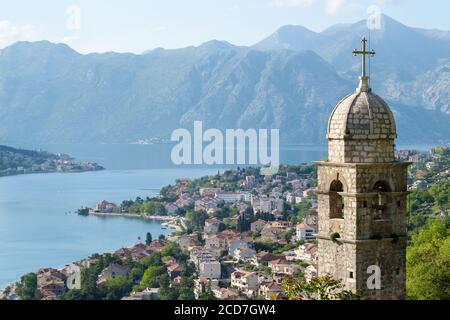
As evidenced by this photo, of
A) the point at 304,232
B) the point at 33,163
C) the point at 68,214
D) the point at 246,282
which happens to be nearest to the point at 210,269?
the point at 246,282

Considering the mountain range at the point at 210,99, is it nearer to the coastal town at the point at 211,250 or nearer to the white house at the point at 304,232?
the coastal town at the point at 211,250

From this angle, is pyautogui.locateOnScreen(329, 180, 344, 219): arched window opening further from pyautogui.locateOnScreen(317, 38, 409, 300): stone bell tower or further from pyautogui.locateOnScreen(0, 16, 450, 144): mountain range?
pyautogui.locateOnScreen(0, 16, 450, 144): mountain range

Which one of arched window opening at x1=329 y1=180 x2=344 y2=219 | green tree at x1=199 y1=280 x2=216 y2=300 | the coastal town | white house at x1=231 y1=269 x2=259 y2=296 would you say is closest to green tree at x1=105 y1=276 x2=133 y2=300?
the coastal town

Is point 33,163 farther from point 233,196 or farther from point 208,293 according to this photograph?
point 208,293

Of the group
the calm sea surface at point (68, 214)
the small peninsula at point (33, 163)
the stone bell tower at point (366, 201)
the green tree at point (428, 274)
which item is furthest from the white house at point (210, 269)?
the small peninsula at point (33, 163)

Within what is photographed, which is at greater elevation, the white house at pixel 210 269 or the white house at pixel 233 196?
the white house at pixel 233 196

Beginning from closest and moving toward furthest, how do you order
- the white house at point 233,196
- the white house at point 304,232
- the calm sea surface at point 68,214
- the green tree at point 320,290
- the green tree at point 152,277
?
the green tree at point 320,290 < the green tree at point 152,277 < the white house at point 304,232 < the calm sea surface at point 68,214 < the white house at point 233,196
